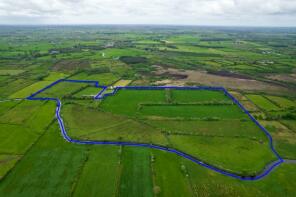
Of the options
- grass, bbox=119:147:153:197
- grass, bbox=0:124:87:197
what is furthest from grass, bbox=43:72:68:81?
grass, bbox=119:147:153:197

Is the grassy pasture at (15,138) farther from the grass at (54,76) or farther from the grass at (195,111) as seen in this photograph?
the grass at (54,76)

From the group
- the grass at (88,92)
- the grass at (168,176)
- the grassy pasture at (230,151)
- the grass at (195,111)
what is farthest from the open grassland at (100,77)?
the grass at (168,176)

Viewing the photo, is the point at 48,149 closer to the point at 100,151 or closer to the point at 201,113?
the point at 100,151

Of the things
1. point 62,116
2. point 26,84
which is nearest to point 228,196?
point 62,116

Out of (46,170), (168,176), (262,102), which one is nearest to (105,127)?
(46,170)

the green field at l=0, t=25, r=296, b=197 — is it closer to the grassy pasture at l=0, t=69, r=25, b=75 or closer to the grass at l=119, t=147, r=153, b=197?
the grass at l=119, t=147, r=153, b=197

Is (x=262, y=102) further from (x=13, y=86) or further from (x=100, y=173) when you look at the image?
(x=13, y=86)
